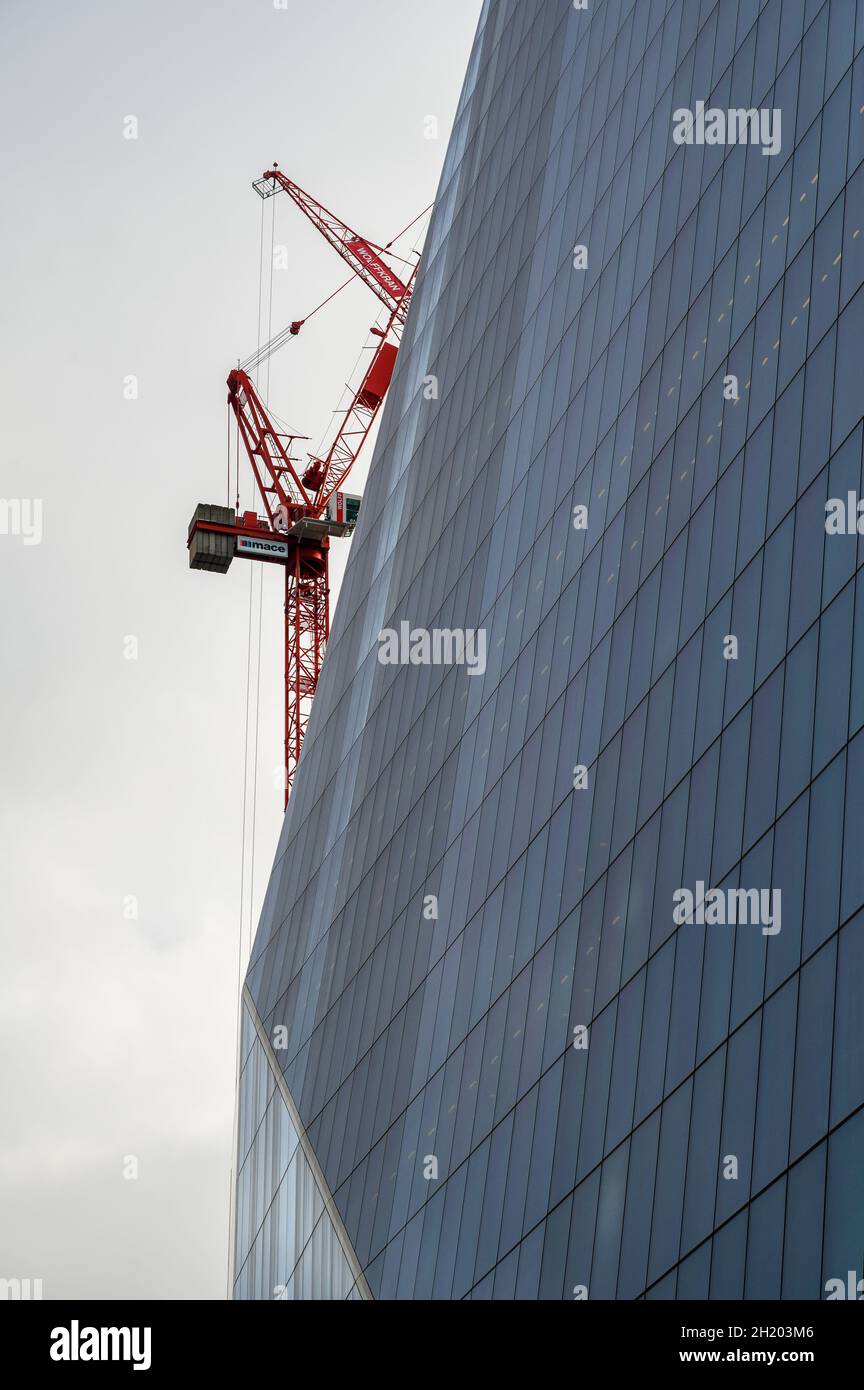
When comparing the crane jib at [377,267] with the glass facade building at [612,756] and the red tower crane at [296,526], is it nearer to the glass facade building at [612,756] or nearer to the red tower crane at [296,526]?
the red tower crane at [296,526]

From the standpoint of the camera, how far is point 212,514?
4277 inches

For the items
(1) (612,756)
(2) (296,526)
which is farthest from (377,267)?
(1) (612,756)

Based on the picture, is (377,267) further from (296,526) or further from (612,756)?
(612,756)

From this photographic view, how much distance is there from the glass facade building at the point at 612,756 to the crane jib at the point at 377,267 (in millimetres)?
64722

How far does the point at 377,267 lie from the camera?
13362 centimetres

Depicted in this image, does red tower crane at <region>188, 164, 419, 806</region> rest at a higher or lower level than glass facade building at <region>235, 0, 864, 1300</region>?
higher

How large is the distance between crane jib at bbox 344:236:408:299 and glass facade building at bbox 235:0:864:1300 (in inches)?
2548

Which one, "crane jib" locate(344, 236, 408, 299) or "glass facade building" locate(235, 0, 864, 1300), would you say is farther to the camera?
"crane jib" locate(344, 236, 408, 299)

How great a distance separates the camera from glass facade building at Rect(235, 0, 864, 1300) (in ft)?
90.1

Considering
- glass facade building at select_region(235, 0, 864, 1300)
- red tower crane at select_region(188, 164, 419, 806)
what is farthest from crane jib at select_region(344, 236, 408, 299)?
glass facade building at select_region(235, 0, 864, 1300)

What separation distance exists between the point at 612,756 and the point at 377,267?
334ft

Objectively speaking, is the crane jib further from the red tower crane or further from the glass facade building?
the glass facade building

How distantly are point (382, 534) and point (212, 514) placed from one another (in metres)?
40.4
